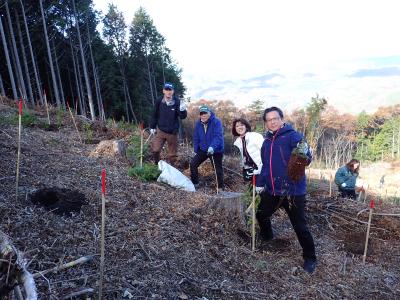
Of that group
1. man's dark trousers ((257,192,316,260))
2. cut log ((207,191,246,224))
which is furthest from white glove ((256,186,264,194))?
cut log ((207,191,246,224))

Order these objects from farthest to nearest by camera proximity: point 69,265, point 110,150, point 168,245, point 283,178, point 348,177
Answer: point 348,177 → point 110,150 → point 283,178 → point 168,245 → point 69,265

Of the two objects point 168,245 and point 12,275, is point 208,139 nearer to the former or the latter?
point 168,245

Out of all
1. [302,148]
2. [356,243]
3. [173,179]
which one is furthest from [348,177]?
[302,148]

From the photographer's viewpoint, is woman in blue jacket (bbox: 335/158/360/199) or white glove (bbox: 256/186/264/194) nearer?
white glove (bbox: 256/186/264/194)

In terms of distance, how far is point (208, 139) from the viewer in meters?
6.06

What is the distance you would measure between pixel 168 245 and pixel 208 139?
2.57m

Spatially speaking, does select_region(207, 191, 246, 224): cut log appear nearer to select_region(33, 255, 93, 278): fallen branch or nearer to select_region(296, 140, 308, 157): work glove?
select_region(296, 140, 308, 157): work glove

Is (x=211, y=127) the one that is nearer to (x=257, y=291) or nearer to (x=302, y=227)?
(x=302, y=227)

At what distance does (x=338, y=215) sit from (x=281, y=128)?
2.93m

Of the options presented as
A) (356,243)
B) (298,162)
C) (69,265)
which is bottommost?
(356,243)

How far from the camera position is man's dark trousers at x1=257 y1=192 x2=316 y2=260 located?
13.1ft

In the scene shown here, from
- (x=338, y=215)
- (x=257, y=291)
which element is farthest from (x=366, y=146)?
(x=257, y=291)

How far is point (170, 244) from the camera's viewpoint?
3.87m

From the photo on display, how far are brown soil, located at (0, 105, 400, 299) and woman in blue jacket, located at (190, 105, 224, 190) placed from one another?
50 centimetres
